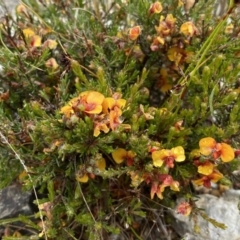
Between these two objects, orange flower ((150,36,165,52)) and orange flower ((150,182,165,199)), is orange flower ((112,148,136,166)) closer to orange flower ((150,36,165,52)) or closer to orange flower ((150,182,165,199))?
orange flower ((150,182,165,199))

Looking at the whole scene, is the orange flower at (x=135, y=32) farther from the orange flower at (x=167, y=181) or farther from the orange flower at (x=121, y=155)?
the orange flower at (x=167, y=181)

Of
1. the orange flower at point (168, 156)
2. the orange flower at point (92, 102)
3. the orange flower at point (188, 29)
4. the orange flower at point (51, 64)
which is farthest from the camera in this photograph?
the orange flower at point (51, 64)

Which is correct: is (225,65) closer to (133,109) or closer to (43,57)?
(133,109)

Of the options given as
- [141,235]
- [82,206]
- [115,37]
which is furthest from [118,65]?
[141,235]

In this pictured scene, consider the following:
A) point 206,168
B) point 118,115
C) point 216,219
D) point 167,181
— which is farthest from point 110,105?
point 216,219

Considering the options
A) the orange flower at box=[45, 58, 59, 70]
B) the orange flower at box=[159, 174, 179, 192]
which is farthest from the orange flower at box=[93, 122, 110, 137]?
the orange flower at box=[45, 58, 59, 70]

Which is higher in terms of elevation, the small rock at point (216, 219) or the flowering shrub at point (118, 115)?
the flowering shrub at point (118, 115)

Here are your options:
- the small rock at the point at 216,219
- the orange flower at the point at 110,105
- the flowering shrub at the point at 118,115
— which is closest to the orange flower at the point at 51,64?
the flowering shrub at the point at 118,115
